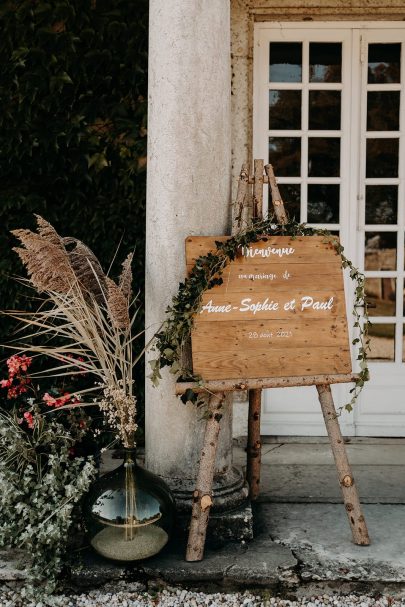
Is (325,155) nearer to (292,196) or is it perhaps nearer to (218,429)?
(292,196)

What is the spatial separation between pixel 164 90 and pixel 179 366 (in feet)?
4.16

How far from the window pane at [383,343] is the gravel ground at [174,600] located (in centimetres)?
239

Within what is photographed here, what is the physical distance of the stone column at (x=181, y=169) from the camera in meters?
3.32

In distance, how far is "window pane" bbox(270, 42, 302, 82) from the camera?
16.3 feet

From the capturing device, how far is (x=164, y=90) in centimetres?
334

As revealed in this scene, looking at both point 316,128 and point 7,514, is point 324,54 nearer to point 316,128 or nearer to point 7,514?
point 316,128

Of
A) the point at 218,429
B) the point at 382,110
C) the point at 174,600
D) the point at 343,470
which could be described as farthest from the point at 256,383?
the point at 382,110

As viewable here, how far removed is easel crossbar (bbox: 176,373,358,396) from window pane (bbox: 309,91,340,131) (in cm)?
234

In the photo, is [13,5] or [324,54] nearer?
[13,5]

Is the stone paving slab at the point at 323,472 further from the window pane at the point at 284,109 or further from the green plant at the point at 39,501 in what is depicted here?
the window pane at the point at 284,109

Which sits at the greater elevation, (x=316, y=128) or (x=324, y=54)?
(x=324, y=54)

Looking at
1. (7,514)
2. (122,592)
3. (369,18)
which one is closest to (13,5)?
(369,18)

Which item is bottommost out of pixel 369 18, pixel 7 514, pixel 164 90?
pixel 7 514

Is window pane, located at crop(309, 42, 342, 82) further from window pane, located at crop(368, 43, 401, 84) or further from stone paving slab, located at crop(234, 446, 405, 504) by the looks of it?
stone paving slab, located at crop(234, 446, 405, 504)
